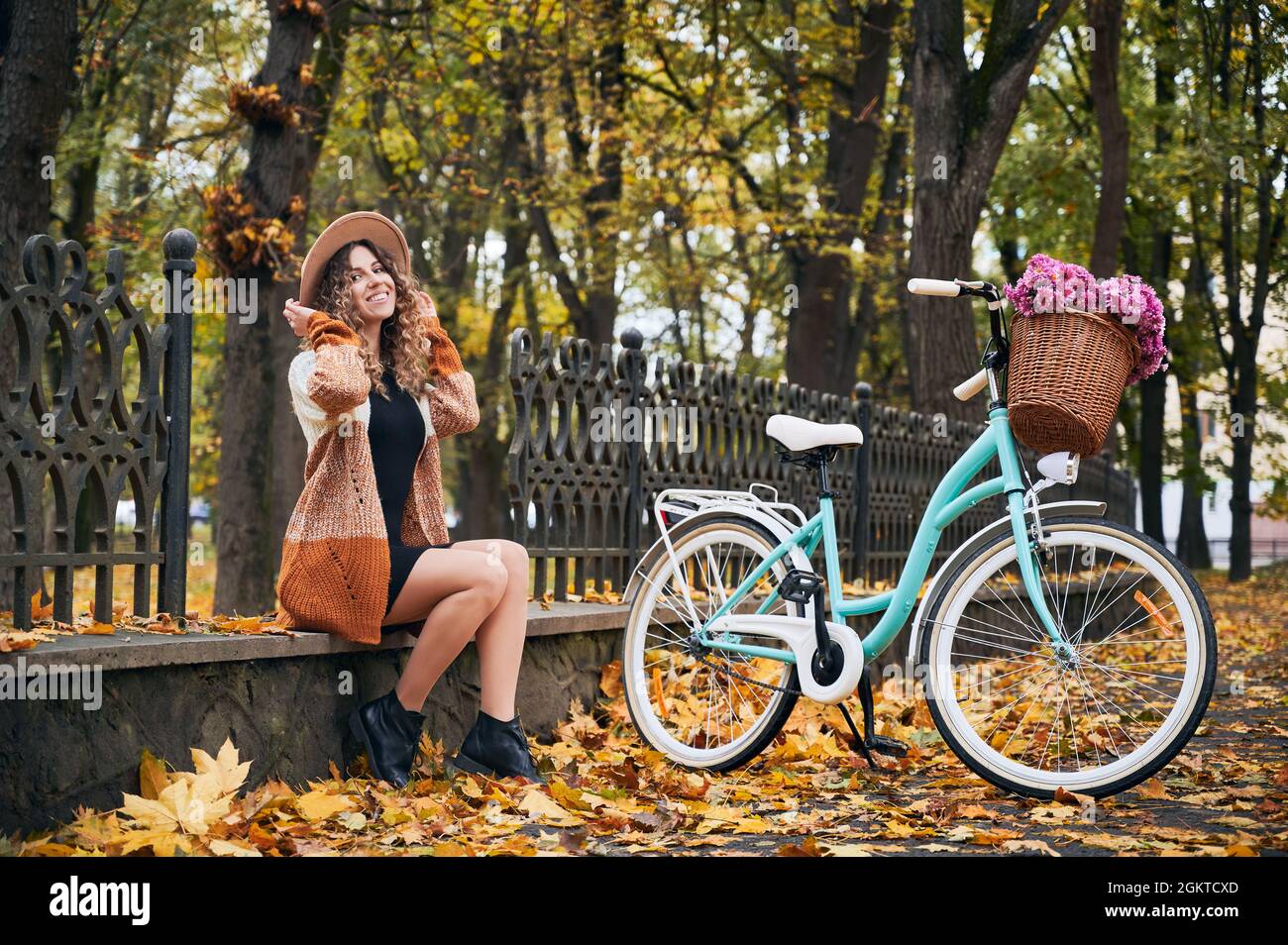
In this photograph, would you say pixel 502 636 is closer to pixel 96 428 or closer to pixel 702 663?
pixel 702 663

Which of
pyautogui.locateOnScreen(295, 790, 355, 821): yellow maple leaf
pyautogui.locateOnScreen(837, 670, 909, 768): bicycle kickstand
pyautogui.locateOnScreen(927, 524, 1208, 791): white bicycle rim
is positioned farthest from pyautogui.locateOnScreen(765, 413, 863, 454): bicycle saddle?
pyautogui.locateOnScreen(295, 790, 355, 821): yellow maple leaf

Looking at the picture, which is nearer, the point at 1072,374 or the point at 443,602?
the point at 1072,374

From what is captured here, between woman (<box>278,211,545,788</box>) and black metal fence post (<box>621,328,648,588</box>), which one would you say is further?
black metal fence post (<box>621,328,648,588</box>)

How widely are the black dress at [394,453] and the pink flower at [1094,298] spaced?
215 centimetres

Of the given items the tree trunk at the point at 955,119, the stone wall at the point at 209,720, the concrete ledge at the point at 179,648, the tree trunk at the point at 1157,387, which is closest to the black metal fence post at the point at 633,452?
the stone wall at the point at 209,720

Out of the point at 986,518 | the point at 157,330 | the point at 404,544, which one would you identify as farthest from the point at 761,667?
the point at 986,518

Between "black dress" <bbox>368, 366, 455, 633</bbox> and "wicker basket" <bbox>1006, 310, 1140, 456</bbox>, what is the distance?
2.11 metres

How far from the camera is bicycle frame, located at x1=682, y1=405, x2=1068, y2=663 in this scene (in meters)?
4.52

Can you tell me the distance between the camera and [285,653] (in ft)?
15.3

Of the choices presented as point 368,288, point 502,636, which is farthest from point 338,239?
point 502,636

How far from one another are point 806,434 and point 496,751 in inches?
62.9

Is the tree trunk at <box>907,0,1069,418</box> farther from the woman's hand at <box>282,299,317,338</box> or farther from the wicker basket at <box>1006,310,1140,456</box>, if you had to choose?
the woman's hand at <box>282,299,317,338</box>

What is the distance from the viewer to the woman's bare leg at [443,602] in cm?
483

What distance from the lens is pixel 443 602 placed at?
484 cm
